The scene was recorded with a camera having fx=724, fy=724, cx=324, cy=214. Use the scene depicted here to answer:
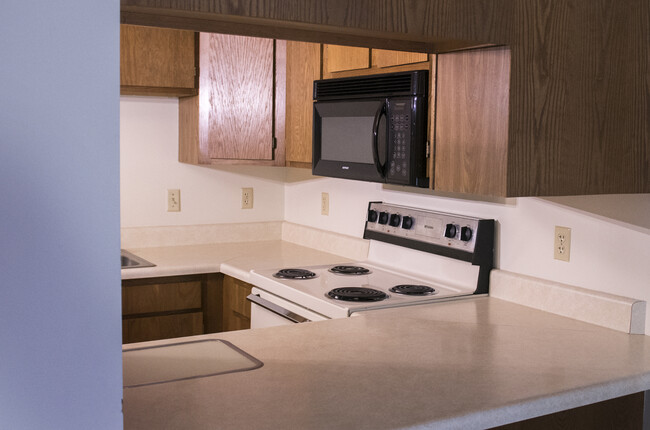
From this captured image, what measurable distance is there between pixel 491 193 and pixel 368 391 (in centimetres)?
61

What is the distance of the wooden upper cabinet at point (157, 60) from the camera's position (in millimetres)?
3244

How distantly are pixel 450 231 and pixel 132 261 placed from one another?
4.78 ft

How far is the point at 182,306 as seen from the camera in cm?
315

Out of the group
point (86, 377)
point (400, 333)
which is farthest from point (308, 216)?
point (86, 377)

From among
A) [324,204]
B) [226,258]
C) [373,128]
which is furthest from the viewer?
[324,204]

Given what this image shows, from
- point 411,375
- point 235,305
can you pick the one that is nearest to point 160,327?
point 235,305

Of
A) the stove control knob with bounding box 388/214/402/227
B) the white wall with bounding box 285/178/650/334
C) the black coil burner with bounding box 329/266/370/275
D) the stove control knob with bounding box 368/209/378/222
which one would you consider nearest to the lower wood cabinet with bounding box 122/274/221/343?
the black coil burner with bounding box 329/266/370/275

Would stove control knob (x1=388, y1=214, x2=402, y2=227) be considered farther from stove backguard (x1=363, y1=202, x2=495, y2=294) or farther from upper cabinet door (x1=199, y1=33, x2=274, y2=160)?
upper cabinet door (x1=199, y1=33, x2=274, y2=160)

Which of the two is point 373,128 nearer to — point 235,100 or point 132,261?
point 235,100

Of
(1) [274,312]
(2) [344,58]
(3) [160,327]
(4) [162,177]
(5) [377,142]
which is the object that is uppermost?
(2) [344,58]

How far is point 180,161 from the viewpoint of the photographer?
145 inches

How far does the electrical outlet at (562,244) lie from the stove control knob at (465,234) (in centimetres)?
32

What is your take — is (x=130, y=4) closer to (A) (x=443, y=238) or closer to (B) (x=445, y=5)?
(B) (x=445, y=5)

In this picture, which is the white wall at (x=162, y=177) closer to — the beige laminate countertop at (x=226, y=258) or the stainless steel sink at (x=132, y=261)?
the beige laminate countertop at (x=226, y=258)
